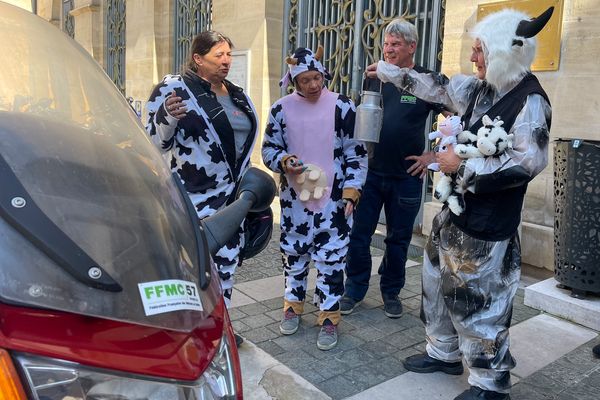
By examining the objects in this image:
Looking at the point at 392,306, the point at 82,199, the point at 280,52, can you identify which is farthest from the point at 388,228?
the point at 280,52

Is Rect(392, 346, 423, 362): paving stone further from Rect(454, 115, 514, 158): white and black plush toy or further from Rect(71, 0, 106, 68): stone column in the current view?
Rect(71, 0, 106, 68): stone column

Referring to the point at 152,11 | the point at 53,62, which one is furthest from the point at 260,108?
the point at 53,62

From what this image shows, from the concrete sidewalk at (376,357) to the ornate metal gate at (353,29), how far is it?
2.82m

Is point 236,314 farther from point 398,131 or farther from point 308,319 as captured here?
point 398,131

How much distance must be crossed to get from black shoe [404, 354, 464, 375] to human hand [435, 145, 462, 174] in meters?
1.15

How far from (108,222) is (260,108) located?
256 inches

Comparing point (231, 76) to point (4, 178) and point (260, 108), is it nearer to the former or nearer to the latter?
point (260, 108)

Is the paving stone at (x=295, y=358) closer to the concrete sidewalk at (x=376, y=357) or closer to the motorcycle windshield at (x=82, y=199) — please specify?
the concrete sidewalk at (x=376, y=357)

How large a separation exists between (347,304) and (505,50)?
2.21 metres

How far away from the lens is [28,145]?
131 centimetres

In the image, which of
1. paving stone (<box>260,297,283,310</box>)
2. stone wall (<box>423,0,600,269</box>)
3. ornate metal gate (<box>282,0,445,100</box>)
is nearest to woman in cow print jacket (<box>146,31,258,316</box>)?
paving stone (<box>260,297,283,310</box>)

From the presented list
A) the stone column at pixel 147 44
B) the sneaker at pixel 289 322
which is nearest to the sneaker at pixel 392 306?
the sneaker at pixel 289 322

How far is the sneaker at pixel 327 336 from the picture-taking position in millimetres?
3408

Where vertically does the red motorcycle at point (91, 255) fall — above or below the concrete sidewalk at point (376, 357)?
above
